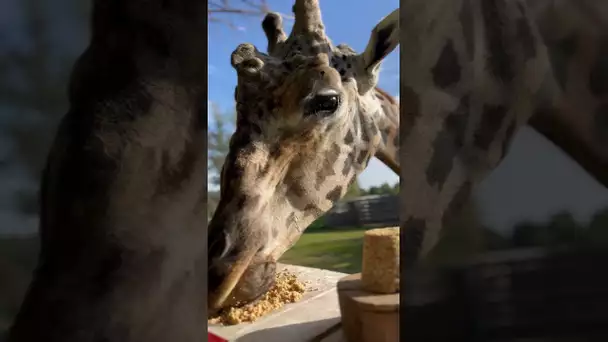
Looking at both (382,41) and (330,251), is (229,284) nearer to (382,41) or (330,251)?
(382,41)

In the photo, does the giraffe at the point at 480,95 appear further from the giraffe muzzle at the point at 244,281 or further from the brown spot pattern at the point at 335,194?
the brown spot pattern at the point at 335,194

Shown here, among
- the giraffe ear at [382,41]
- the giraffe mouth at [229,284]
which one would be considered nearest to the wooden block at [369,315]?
the giraffe mouth at [229,284]

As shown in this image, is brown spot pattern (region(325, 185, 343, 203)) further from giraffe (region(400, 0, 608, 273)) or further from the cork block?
giraffe (region(400, 0, 608, 273))

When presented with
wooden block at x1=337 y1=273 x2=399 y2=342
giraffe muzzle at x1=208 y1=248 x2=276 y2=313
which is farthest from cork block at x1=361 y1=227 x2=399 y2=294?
giraffe muzzle at x1=208 y1=248 x2=276 y2=313

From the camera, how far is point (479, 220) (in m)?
0.47

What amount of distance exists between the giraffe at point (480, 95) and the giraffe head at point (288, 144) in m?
0.41

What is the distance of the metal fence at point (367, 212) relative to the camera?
2.20 meters

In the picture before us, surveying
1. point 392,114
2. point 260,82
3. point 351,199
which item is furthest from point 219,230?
point 351,199

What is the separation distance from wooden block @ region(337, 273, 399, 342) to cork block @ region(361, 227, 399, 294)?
0.07ft

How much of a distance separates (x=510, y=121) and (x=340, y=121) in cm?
55

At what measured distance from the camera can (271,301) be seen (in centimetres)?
161

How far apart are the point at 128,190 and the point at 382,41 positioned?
2.48 feet

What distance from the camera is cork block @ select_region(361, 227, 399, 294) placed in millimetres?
1121

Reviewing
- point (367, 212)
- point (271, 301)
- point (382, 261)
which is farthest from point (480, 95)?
point (367, 212)
